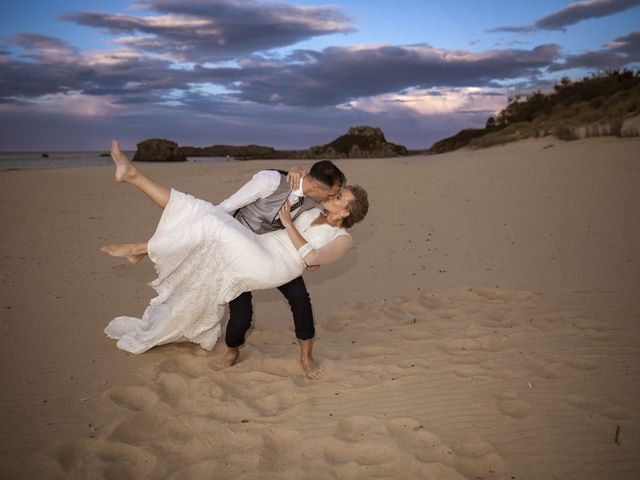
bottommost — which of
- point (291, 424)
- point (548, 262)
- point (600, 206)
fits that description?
point (291, 424)

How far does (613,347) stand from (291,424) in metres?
3.12

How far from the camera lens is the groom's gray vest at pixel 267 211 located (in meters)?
4.17

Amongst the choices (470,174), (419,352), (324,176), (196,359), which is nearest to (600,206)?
(470,174)

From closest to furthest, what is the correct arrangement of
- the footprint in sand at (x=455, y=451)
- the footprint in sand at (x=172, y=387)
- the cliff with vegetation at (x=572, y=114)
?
the footprint in sand at (x=455, y=451) < the footprint in sand at (x=172, y=387) < the cliff with vegetation at (x=572, y=114)

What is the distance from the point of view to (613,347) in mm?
4609

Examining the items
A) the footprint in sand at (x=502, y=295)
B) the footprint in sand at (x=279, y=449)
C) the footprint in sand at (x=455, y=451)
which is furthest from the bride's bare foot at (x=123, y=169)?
the footprint in sand at (x=502, y=295)

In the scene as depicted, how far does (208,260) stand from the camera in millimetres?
4191

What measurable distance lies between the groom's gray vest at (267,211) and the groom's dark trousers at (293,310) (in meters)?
0.55

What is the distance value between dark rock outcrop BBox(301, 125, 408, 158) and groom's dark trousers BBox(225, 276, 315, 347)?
27564 mm

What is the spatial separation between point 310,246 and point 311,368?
115 centimetres

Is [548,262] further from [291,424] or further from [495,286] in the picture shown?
[291,424]

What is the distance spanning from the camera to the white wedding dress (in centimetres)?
407

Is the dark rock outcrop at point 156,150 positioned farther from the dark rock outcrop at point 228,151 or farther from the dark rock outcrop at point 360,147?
the dark rock outcrop at point 360,147

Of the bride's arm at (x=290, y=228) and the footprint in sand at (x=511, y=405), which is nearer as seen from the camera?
the footprint in sand at (x=511, y=405)
